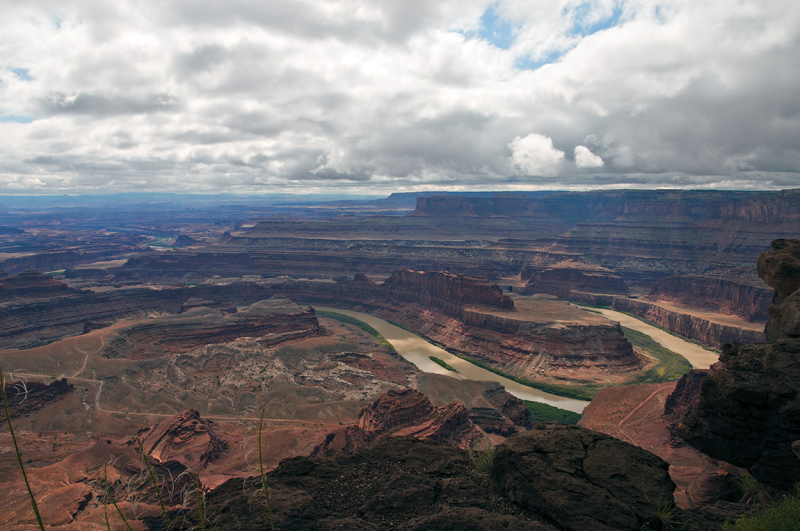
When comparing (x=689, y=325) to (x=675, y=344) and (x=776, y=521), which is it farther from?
(x=776, y=521)

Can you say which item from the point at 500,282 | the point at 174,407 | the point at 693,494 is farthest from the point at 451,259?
the point at 693,494

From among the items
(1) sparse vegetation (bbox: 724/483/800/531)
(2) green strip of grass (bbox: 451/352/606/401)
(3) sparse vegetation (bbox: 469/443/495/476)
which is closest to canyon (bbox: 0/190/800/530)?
(3) sparse vegetation (bbox: 469/443/495/476)

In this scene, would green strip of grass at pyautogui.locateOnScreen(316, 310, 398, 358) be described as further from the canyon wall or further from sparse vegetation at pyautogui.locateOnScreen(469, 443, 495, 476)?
the canyon wall

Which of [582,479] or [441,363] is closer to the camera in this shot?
[582,479]

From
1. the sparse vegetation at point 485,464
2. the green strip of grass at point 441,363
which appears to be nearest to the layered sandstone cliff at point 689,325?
the green strip of grass at point 441,363

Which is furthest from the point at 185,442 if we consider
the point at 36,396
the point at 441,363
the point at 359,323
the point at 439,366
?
the point at 359,323

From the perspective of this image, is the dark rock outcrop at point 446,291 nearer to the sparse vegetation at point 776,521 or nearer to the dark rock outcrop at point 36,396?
the dark rock outcrop at point 36,396
